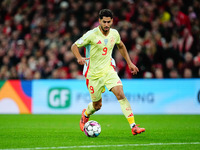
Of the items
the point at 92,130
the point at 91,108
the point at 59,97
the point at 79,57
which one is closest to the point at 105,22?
the point at 79,57

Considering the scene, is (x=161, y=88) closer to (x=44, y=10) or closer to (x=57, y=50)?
(x=57, y=50)

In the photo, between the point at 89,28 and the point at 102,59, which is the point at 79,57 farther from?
the point at 89,28

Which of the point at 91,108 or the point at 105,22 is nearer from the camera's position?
the point at 105,22

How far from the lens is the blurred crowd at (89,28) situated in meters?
14.4

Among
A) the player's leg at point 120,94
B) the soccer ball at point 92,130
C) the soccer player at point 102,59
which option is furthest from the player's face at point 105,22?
the soccer ball at point 92,130

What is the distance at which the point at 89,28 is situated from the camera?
16.8 m

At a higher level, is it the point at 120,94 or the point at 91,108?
the point at 120,94

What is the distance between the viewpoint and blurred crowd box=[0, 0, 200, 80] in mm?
14438

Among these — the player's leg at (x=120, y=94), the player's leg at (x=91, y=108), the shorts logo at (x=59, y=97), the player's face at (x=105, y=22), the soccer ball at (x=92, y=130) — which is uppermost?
the player's face at (x=105, y=22)

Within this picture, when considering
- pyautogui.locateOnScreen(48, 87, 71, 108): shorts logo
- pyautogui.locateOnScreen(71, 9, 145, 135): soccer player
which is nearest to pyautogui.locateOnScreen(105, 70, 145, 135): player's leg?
pyautogui.locateOnScreen(71, 9, 145, 135): soccer player

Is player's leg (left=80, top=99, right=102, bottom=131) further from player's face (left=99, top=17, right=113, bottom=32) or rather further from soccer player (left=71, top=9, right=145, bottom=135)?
player's face (left=99, top=17, right=113, bottom=32)

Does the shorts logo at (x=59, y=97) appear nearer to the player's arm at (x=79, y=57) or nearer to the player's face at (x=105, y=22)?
the player's arm at (x=79, y=57)

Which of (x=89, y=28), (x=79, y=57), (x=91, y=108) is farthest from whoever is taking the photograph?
(x=89, y=28)

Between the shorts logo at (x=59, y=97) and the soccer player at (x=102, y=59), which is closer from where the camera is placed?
the soccer player at (x=102, y=59)
